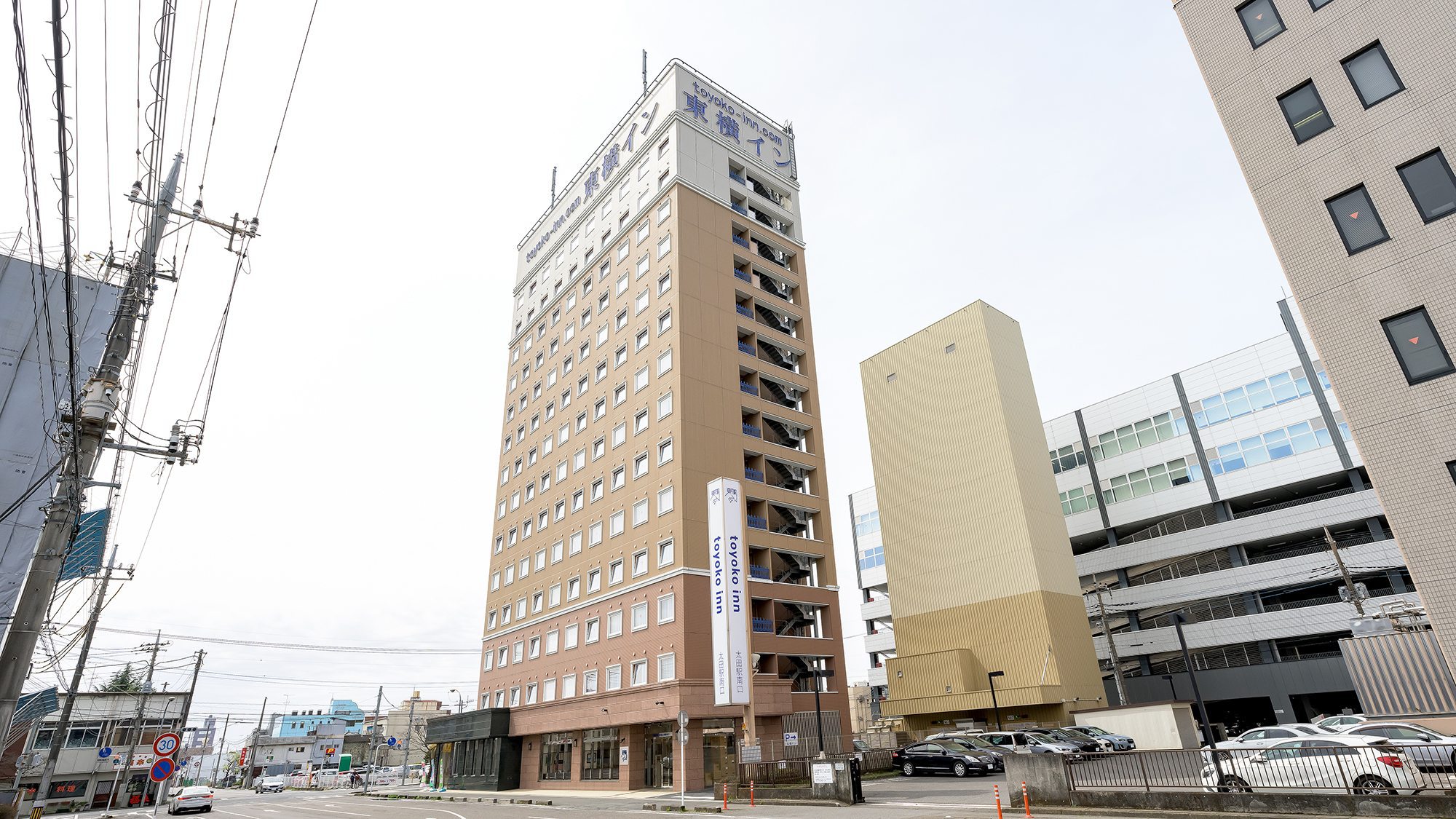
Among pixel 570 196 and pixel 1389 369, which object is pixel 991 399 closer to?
pixel 1389 369

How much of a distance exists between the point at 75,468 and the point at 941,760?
1327 inches

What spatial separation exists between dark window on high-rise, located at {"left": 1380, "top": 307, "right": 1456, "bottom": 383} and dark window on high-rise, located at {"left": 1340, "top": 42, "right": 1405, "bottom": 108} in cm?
704

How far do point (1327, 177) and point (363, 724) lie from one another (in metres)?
157

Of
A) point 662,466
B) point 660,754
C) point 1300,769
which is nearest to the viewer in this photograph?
point 1300,769

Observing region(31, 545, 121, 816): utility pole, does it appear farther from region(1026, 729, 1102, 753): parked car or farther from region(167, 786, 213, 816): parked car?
region(1026, 729, 1102, 753): parked car

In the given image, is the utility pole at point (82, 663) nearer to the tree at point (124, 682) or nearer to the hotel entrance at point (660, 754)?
the hotel entrance at point (660, 754)

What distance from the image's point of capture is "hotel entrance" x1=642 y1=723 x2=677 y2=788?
38.7m

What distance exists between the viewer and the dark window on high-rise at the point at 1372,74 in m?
22.0

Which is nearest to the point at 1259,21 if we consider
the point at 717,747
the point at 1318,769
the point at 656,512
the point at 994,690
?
the point at 1318,769

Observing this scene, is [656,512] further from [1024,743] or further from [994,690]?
[994,690]

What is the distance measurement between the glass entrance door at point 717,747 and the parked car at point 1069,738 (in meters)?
14.7

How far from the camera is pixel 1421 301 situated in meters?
20.1

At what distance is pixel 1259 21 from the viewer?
25.2 metres

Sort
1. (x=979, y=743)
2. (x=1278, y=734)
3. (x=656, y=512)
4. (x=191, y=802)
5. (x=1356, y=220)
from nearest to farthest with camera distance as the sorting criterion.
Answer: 1. (x=1356, y=220)
2. (x=1278, y=734)
3. (x=979, y=743)
4. (x=191, y=802)
5. (x=656, y=512)
